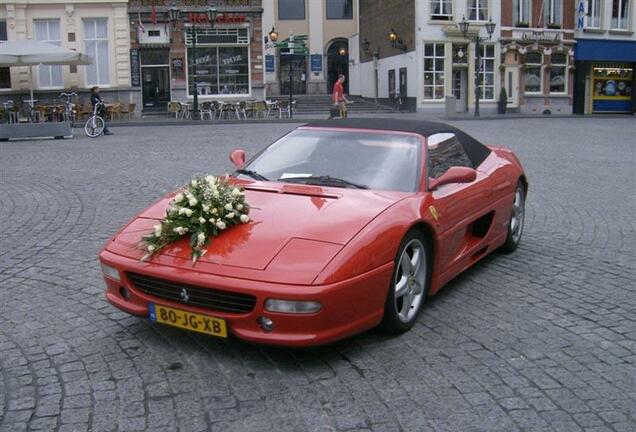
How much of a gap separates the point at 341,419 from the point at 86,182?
886 cm

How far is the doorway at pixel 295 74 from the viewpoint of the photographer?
4709 centimetres

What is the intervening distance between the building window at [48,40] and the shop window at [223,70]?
23.1ft

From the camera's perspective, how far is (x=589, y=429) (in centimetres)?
339

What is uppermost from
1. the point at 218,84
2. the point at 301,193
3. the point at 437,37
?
the point at 437,37

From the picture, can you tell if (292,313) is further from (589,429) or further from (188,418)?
(589,429)

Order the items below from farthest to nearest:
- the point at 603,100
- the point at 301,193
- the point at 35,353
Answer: the point at 603,100, the point at 301,193, the point at 35,353

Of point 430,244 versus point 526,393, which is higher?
point 430,244

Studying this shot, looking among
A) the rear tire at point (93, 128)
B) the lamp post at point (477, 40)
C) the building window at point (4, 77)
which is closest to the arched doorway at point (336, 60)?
the lamp post at point (477, 40)

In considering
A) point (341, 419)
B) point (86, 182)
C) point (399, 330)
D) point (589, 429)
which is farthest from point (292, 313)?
point (86, 182)

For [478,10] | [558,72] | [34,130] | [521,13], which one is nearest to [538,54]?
[558,72]

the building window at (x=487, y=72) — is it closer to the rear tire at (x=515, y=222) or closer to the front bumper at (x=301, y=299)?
the rear tire at (x=515, y=222)

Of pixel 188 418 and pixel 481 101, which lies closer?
pixel 188 418

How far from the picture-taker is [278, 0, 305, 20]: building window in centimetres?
4719

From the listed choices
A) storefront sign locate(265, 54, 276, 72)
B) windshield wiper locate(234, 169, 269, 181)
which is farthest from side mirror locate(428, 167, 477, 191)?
storefront sign locate(265, 54, 276, 72)
